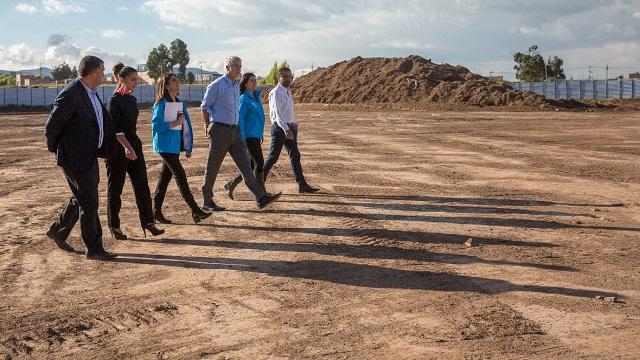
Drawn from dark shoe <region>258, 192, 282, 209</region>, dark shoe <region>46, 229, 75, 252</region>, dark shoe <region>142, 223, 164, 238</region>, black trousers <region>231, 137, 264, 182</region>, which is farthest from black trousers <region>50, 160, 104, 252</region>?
black trousers <region>231, 137, 264, 182</region>

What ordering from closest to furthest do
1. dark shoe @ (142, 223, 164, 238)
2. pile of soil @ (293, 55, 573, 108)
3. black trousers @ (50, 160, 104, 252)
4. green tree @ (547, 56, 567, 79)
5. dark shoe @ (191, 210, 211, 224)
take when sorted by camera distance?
1. black trousers @ (50, 160, 104, 252)
2. dark shoe @ (142, 223, 164, 238)
3. dark shoe @ (191, 210, 211, 224)
4. pile of soil @ (293, 55, 573, 108)
5. green tree @ (547, 56, 567, 79)

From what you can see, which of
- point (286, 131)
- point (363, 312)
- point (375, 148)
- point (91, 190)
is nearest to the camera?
point (363, 312)

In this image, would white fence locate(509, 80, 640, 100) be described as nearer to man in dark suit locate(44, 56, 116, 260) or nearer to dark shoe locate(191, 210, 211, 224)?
dark shoe locate(191, 210, 211, 224)

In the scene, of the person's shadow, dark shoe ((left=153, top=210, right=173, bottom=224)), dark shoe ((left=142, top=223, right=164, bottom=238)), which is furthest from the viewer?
dark shoe ((left=153, top=210, right=173, bottom=224))

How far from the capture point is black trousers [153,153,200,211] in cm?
803

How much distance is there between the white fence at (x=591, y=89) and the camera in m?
51.4

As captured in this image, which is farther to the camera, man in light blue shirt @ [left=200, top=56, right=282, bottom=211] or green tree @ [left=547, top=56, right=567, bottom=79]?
green tree @ [left=547, top=56, right=567, bottom=79]

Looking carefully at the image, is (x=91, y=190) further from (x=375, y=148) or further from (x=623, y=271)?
(x=375, y=148)

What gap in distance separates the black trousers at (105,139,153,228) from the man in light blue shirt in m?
1.22

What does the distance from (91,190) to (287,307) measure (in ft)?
8.34

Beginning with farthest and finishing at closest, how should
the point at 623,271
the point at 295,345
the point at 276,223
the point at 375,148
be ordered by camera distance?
1. the point at 375,148
2. the point at 276,223
3. the point at 623,271
4. the point at 295,345

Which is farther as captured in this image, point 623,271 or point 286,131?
point 286,131

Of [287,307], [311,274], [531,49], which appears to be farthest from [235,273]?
[531,49]

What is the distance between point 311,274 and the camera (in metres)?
6.09
